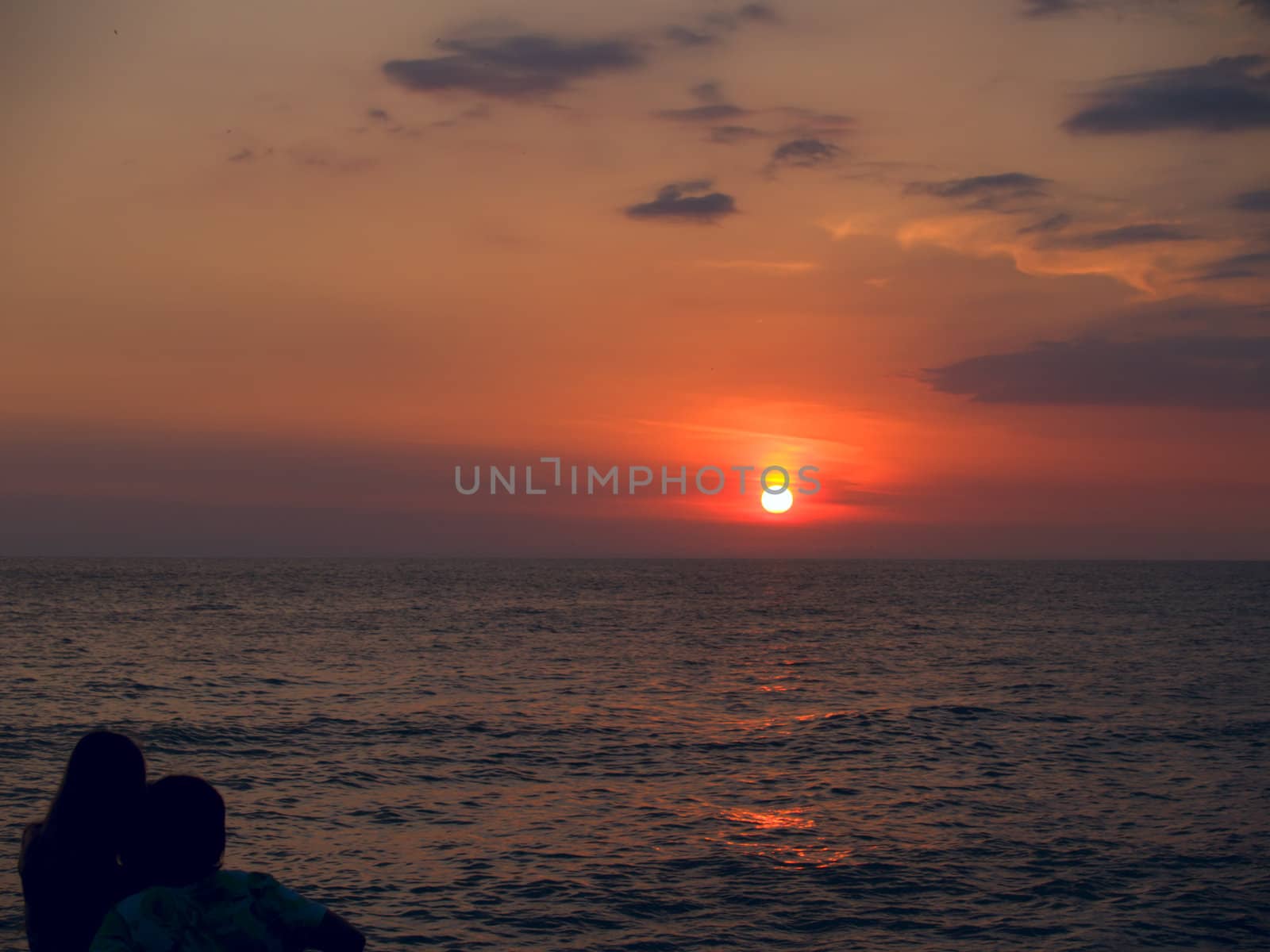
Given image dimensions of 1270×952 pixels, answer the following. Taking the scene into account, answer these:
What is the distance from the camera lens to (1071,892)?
1661cm

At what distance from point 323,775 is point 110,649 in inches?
1456

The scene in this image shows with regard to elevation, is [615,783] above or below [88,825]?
below

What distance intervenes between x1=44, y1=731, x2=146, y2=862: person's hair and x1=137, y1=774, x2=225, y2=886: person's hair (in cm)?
67

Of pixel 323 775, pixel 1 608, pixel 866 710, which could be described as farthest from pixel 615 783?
pixel 1 608

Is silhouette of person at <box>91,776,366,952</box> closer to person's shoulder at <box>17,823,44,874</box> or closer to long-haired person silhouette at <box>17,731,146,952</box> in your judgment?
long-haired person silhouette at <box>17,731,146,952</box>

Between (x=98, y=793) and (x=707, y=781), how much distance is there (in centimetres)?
2075

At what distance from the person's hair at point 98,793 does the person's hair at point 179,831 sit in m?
0.67

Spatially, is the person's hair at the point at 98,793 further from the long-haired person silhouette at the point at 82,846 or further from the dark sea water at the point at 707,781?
the dark sea water at the point at 707,781

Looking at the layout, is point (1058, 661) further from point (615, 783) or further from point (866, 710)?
point (615, 783)

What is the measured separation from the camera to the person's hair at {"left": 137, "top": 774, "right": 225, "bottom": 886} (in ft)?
14.5

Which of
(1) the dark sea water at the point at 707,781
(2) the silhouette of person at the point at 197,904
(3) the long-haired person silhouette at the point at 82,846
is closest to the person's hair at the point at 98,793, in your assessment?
(3) the long-haired person silhouette at the point at 82,846

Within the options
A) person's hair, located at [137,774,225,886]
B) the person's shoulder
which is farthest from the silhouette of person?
the person's shoulder

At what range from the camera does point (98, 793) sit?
509 centimetres

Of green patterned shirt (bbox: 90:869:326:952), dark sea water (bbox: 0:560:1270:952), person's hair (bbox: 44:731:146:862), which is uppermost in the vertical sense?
person's hair (bbox: 44:731:146:862)
